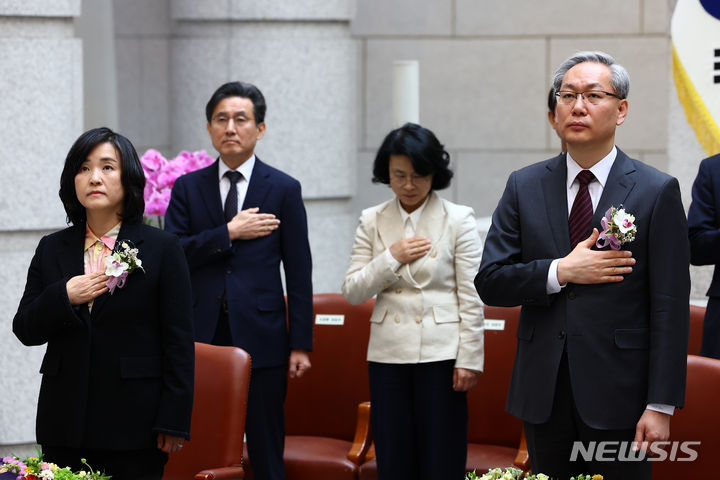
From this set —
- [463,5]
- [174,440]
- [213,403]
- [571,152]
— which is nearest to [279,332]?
[213,403]

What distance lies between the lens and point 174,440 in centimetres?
300

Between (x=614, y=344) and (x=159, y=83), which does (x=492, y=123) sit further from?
(x=614, y=344)

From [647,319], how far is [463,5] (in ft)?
14.7

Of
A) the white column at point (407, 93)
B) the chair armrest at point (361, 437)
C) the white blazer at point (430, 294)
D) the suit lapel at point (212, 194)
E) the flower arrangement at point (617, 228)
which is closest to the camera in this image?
the flower arrangement at point (617, 228)

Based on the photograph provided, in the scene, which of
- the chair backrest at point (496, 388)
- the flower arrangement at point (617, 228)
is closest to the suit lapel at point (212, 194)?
the chair backrest at point (496, 388)

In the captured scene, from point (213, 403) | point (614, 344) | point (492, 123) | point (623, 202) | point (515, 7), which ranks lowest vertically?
point (213, 403)

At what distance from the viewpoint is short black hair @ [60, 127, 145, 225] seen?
3066mm

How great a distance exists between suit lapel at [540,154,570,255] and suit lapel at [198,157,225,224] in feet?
5.12

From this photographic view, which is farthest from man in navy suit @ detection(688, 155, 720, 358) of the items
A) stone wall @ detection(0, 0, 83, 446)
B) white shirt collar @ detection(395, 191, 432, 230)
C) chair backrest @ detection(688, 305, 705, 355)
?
stone wall @ detection(0, 0, 83, 446)

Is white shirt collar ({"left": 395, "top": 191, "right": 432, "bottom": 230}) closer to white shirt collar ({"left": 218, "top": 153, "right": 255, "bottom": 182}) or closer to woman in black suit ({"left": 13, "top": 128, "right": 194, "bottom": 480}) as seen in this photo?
white shirt collar ({"left": 218, "top": 153, "right": 255, "bottom": 182})

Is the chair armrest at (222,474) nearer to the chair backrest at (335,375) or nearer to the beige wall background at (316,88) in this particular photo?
the chair backrest at (335,375)

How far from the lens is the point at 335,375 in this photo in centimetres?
480

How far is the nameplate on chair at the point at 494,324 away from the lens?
4.55 meters

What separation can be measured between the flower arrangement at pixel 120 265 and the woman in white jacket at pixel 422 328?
4.24ft
